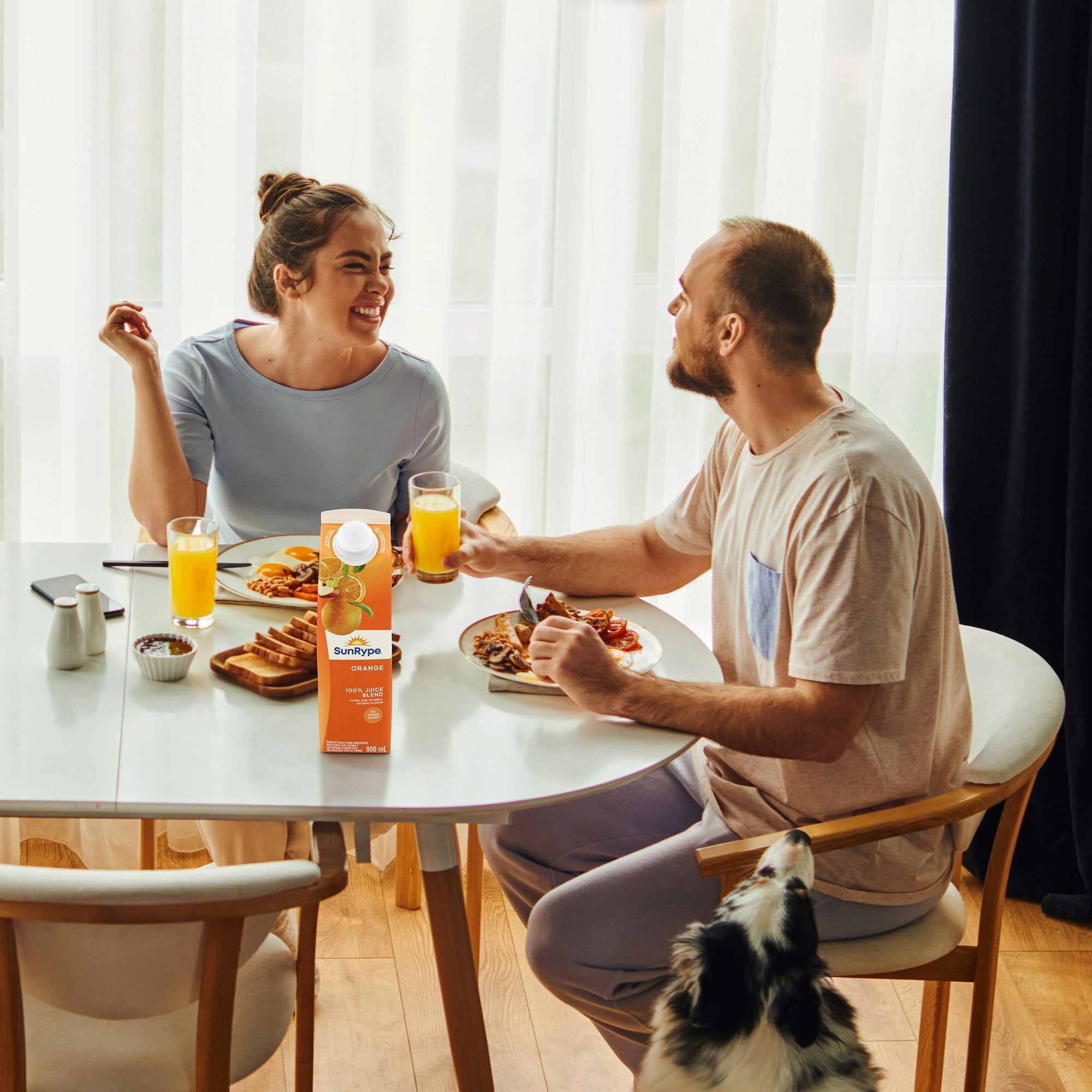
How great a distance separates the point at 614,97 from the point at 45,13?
1.13m

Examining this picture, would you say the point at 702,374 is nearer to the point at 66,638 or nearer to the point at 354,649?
the point at 354,649

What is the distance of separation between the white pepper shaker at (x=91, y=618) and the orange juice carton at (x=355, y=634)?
40 cm

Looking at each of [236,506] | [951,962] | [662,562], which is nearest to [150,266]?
[236,506]

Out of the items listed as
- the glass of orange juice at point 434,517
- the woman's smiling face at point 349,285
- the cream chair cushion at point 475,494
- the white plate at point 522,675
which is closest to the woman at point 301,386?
the woman's smiling face at point 349,285

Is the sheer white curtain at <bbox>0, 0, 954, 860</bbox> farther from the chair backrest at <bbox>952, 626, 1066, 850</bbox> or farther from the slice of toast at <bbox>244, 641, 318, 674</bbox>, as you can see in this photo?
the slice of toast at <bbox>244, 641, 318, 674</bbox>

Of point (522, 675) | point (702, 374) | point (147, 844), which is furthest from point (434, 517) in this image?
point (147, 844)

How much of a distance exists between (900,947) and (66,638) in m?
1.11

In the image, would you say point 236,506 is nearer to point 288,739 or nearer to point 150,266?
point 150,266

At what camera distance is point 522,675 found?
155cm

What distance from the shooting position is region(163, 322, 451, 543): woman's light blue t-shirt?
7.16ft

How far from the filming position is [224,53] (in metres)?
2.40

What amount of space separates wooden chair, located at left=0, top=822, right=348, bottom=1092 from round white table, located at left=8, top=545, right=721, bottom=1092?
0.08 metres

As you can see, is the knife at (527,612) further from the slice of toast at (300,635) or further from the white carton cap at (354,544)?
the white carton cap at (354,544)

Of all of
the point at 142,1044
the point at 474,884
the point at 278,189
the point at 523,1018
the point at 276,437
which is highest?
the point at 278,189
